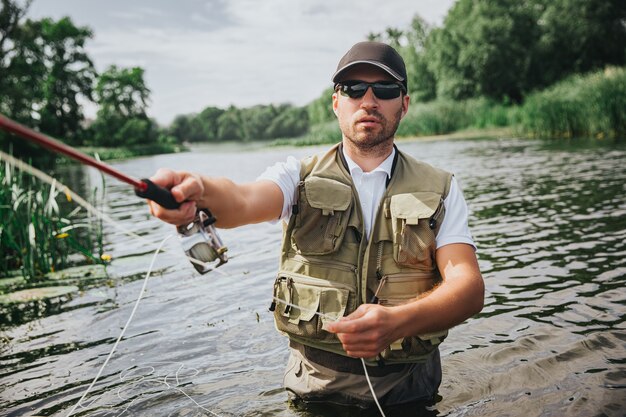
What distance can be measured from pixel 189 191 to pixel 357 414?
6.79 ft

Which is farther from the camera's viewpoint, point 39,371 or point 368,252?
point 39,371

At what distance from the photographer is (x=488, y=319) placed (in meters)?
5.41

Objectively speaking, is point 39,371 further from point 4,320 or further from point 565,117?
point 565,117

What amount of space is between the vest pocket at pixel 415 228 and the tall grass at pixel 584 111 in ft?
70.9

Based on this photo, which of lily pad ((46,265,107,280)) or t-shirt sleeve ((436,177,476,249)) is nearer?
t-shirt sleeve ((436,177,476,249))

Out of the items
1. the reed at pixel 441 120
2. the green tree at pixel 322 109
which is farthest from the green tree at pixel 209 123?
the reed at pixel 441 120

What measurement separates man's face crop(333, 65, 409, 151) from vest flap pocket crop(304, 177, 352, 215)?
0.32 m

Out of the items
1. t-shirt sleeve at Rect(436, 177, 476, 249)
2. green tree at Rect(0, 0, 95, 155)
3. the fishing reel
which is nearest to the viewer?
the fishing reel

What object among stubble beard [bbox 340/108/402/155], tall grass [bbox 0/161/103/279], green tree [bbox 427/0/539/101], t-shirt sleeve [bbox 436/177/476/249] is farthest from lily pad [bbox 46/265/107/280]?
green tree [bbox 427/0/539/101]

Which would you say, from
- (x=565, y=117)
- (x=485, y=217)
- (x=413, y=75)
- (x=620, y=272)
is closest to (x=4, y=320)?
(x=620, y=272)

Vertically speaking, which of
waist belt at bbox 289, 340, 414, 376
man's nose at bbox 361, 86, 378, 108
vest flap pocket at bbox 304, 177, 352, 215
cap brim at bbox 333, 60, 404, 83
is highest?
cap brim at bbox 333, 60, 404, 83

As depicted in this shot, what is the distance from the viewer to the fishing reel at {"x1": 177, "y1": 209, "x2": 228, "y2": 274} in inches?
90.8

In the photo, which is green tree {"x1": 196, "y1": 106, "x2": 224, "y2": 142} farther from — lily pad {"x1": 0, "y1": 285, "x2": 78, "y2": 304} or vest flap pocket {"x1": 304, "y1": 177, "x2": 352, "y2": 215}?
vest flap pocket {"x1": 304, "y1": 177, "x2": 352, "y2": 215}

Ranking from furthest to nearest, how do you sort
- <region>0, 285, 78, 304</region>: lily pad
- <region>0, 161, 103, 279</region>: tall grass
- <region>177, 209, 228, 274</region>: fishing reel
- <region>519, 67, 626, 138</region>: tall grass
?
<region>519, 67, 626, 138</region>: tall grass, <region>0, 161, 103, 279</region>: tall grass, <region>0, 285, 78, 304</region>: lily pad, <region>177, 209, 228, 274</region>: fishing reel
